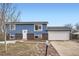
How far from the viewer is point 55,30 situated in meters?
2.98

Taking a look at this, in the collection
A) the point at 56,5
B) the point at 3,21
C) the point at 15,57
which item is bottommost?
the point at 15,57

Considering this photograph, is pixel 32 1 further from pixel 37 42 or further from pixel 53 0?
pixel 37 42

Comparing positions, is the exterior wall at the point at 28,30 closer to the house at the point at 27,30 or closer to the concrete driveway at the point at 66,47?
the house at the point at 27,30

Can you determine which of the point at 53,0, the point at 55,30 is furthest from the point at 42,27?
the point at 53,0

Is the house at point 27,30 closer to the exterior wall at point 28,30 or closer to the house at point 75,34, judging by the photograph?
the exterior wall at point 28,30

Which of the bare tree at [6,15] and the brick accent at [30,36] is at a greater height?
the bare tree at [6,15]

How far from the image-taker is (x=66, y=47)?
299 cm

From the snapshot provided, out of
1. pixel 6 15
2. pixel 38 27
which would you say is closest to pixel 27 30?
pixel 38 27

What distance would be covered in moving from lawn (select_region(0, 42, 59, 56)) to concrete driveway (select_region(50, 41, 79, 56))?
0.19 ft

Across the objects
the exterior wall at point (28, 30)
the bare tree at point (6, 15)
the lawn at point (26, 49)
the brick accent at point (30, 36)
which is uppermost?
the bare tree at point (6, 15)

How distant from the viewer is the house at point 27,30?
2980mm

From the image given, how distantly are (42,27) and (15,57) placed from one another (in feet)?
1.56

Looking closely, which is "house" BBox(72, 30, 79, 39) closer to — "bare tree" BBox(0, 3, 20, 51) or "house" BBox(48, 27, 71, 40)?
"house" BBox(48, 27, 71, 40)

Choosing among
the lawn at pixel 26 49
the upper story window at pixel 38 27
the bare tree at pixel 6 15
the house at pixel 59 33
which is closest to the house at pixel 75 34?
the house at pixel 59 33
